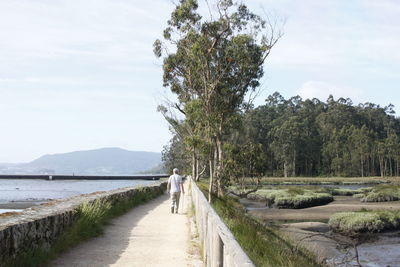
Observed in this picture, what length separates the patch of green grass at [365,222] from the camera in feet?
72.3

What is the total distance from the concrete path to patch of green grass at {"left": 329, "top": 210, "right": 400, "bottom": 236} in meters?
9.64

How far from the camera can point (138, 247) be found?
10.7 m

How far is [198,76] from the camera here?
2825 centimetres

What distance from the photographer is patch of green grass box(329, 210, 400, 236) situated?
22.0 m

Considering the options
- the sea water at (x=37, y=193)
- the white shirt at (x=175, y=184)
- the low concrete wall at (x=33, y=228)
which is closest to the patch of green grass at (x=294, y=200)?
the sea water at (x=37, y=193)

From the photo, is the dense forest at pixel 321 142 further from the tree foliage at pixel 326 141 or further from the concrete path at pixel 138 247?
the concrete path at pixel 138 247

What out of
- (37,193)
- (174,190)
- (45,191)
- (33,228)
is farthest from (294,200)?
(45,191)

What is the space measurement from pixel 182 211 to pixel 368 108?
119171 mm

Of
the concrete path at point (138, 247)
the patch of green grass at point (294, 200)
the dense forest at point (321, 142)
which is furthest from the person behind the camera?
the dense forest at point (321, 142)

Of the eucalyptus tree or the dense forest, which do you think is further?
the dense forest

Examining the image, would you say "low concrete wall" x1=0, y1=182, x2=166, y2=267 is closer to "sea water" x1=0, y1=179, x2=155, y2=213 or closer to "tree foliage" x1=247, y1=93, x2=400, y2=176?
"sea water" x1=0, y1=179, x2=155, y2=213

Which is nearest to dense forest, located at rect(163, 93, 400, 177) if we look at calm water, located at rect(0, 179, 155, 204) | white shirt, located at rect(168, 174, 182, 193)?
calm water, located at rect(0, 179, 155, 204)

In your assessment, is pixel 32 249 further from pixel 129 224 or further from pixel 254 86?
pixel 254 86

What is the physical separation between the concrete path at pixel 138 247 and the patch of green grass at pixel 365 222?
9643 millimetres
